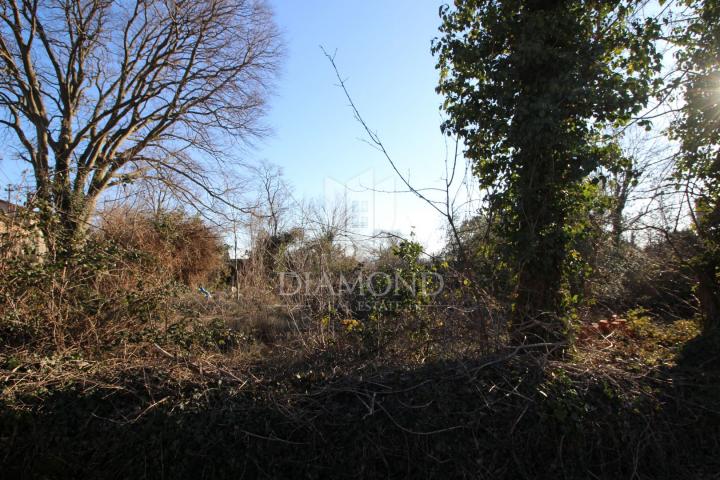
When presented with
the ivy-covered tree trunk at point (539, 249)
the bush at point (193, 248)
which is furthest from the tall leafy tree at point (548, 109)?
Answer: the bush at point (193, 248)

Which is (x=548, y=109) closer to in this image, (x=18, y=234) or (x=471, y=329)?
(x=471, y=329)

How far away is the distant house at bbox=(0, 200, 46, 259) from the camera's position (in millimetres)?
5066

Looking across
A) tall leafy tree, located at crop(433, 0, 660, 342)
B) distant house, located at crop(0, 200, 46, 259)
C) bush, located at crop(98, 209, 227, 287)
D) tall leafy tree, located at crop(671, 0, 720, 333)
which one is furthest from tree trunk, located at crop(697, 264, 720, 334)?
bush, located at crop(98, 209, 227, 287)

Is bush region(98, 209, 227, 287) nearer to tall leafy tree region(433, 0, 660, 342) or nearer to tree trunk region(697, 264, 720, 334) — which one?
tall leafy tree region(433, 0, 660, 342)

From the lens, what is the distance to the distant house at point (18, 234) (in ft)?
16.6

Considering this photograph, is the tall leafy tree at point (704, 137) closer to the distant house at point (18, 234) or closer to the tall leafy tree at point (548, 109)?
the tall leafy tree at point (548, 109)

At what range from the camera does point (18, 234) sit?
5188mm

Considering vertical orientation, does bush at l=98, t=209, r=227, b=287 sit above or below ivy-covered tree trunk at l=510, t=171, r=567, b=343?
above

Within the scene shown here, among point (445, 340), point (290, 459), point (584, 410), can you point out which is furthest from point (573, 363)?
point (290, 459)

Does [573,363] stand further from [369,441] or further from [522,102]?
[522,102]

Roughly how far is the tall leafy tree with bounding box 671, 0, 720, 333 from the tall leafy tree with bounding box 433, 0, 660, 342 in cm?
100

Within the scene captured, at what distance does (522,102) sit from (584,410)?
10.6 feet

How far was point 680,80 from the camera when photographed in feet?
18.0

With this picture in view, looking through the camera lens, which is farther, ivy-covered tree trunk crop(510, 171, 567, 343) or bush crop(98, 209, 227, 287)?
bush crop(98, 209, 227, 287)
